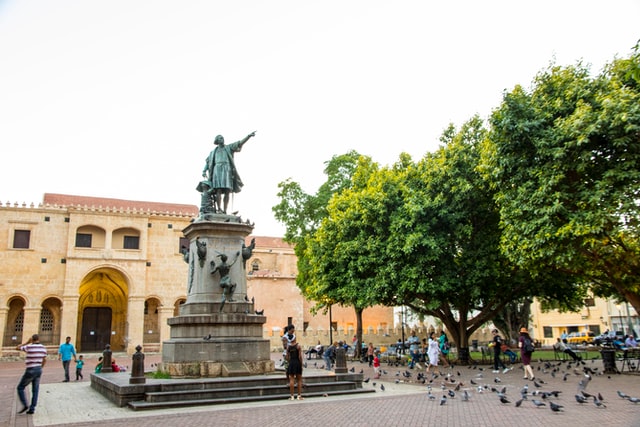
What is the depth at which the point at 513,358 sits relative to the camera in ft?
78.6

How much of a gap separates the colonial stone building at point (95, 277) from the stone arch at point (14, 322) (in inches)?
2.6

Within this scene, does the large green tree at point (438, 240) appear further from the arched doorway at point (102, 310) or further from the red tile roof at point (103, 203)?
the arched doorway at point (102, 310)

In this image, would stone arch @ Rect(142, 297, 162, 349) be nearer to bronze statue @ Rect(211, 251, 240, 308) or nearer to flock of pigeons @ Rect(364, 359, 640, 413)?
flock of pigeons @ Rect(364, 359, 640, 413)

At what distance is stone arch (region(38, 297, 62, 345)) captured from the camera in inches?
1549

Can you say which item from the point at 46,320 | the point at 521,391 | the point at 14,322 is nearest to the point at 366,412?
the point at 521,391

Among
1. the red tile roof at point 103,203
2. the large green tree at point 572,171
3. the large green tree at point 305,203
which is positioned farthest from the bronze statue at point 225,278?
the red tile roof at point 103,203

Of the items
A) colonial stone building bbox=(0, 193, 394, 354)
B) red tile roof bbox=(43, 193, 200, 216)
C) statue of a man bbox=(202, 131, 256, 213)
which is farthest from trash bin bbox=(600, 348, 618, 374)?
red tile roof bbox=(43, 193, 200, 216)

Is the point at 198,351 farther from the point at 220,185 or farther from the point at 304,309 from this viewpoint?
the point at 304,309

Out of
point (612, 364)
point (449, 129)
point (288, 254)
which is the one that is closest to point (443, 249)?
point (449, 129)

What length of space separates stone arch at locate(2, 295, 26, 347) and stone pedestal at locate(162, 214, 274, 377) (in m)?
30.5

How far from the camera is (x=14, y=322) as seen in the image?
38844 millimetres

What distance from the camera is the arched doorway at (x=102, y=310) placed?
41.8 m

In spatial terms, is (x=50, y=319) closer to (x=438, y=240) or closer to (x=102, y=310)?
(x=102, y=310)

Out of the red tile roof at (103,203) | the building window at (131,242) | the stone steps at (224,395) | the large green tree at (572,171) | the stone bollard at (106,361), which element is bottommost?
the stone steps at (224,395)
